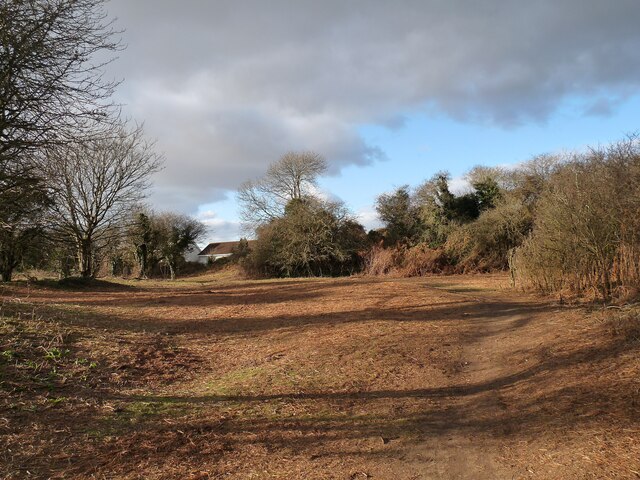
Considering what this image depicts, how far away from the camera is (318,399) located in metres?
5.43

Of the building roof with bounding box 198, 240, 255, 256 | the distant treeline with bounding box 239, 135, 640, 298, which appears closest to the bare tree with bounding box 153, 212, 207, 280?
the distant treeline with bounding box 239, 135, 640, 298

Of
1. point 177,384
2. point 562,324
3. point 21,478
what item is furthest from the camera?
point 562,324

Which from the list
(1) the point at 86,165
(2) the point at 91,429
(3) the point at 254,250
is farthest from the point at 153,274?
(2) the point at 91,429

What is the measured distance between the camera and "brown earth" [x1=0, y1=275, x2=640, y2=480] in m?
3.80

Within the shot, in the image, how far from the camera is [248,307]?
1285 cm

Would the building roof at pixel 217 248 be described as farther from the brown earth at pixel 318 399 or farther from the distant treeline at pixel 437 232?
the brown earth at pixel 318 399

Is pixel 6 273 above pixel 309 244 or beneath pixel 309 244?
beneath

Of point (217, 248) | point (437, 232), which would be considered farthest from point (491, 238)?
point (217, 248)

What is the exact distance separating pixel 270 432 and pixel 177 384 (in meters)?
2.09

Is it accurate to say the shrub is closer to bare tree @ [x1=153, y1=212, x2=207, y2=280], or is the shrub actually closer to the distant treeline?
the distant treeline

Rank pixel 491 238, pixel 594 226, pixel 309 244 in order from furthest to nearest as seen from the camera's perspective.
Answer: pixel 309 244 < pixel 491 238 < pixel 594 226

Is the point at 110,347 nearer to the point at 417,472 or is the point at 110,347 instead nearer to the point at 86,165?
the point at 417,472

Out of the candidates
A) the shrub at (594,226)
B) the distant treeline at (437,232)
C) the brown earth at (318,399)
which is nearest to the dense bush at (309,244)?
the distant treeline at (437,232)

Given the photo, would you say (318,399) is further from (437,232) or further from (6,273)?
(437,232)
